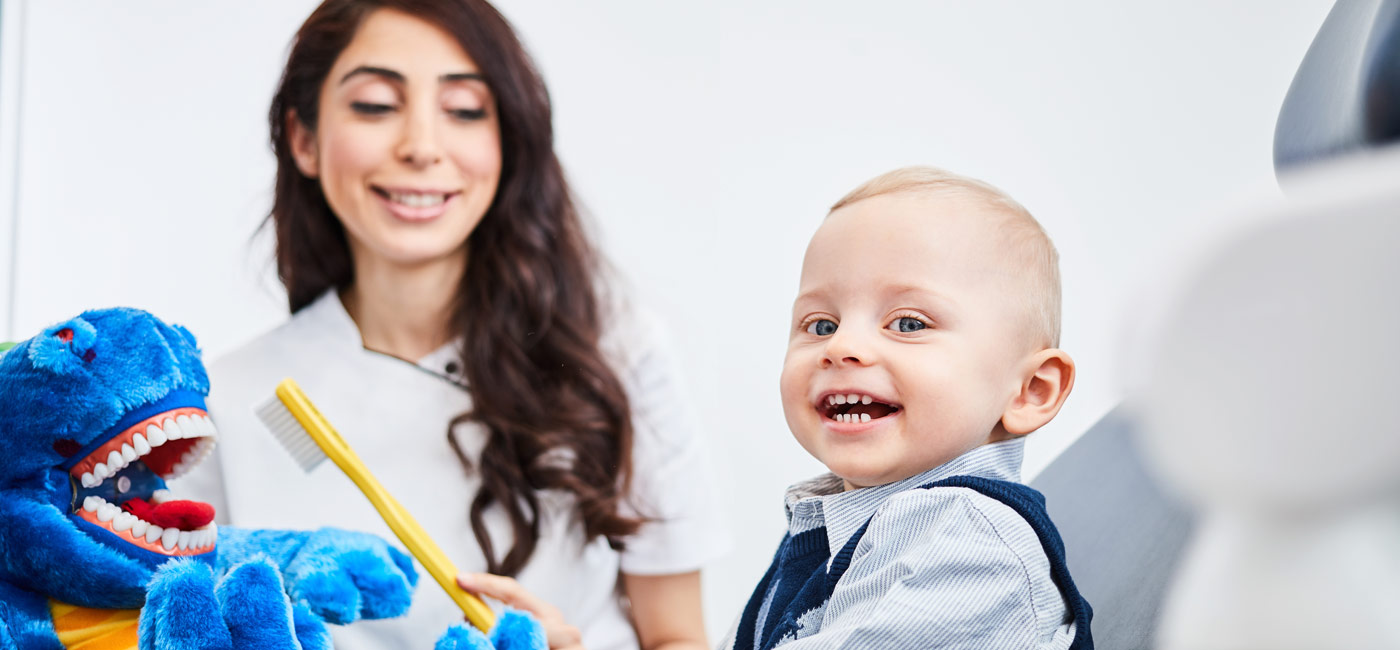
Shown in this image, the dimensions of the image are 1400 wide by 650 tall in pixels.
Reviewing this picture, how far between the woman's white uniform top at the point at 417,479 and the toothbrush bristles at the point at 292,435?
32cm

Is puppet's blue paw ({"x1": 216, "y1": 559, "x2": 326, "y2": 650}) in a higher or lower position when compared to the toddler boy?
Answer: lower

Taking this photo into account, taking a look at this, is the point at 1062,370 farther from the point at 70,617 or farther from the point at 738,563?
the point at 738,563

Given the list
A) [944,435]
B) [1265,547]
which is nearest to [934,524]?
[944,435]

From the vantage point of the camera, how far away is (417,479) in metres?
1.27

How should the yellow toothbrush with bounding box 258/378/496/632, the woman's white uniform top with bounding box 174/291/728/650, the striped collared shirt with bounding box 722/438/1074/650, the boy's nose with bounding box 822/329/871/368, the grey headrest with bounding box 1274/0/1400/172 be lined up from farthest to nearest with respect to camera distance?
the woman's white uniform top with bounding box 174/291/728/650 → the yellow toothbrush with bounding box 258/378/496/632 → the boy's nose with bounding box 822/329/871/368 → the striped collared shirt with bounding box 722/438/1074/650 → the grey headrest with bounding box 1274/0/1400/172

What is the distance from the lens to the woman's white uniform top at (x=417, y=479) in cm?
124

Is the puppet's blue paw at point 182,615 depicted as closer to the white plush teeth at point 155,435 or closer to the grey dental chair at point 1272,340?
the white plush teeth at point 155,435

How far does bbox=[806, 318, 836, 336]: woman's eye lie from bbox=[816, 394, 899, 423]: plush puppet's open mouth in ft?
0.17

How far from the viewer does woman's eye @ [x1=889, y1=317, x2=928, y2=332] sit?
0.71 meters

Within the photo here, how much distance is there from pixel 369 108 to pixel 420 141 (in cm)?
8

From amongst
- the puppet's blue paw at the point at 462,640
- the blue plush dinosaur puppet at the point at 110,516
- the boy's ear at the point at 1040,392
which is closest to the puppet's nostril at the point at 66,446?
the blue plush dinosaur puppet at the point at 110,516

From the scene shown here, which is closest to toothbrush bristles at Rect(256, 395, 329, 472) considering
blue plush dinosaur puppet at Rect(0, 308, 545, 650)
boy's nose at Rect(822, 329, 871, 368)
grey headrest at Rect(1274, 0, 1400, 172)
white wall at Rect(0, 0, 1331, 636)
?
blue plush dinosaur puppet at Rect(0, 308, 545, 650)

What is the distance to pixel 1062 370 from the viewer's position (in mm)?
740

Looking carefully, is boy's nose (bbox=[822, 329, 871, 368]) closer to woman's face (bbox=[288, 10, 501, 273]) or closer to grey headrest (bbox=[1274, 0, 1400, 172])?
grey headrest (bbox=[1274, 0, 1400, 172])
